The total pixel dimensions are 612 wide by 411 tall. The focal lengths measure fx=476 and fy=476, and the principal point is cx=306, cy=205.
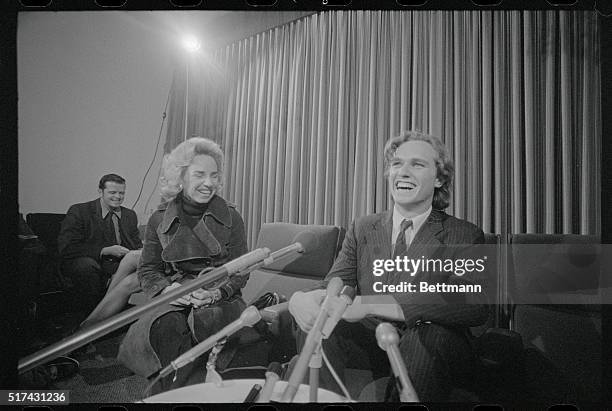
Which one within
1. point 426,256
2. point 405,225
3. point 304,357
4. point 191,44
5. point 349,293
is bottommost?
point 304,357

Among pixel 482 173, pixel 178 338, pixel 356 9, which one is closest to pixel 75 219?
pixel 178 338

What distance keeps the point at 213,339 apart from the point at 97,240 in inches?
24.4

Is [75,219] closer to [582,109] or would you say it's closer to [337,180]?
[337,180]

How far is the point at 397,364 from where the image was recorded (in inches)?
71.2

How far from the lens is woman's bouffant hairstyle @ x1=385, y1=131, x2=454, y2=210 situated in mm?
1842

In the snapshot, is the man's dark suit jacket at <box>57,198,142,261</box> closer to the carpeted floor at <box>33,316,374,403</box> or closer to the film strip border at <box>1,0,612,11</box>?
the carpeted floor at <box>33,316,374,403</box>

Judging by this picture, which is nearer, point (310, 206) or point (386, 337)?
point (386, 337)

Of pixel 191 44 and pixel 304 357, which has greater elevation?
pixel 191 44

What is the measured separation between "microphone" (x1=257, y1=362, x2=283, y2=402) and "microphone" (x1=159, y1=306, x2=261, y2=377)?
0.19m

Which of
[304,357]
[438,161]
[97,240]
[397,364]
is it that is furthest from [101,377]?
[438,161]

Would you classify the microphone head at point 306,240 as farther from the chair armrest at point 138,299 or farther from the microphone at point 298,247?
the chair armrest at point 138,299

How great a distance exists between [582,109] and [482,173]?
1.57 ft

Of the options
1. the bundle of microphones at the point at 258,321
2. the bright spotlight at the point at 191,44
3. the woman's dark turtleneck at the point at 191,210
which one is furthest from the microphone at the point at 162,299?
the bright spotlight at the point at 191,44

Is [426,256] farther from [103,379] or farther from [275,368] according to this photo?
[103,379]
